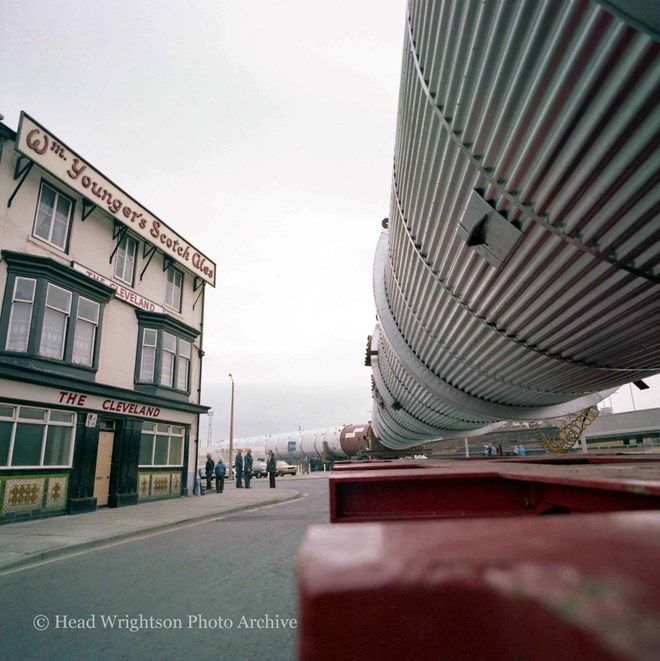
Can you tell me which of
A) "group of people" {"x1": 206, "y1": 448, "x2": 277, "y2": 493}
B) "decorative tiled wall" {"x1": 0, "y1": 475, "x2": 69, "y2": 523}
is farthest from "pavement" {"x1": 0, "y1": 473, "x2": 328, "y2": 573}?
"group of people" {"x1": 206, "y1": 448, "x2": 277, "y2": 493}

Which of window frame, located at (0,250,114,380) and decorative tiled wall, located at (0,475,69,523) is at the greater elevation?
window frame, located at (0,250,114,380)

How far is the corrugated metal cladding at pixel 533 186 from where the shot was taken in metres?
3.23

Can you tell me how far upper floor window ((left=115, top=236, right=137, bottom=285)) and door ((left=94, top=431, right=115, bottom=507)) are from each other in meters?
5.53

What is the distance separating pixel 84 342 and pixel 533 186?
14.4 metres

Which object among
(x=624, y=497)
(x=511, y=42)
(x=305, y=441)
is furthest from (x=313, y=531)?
(x=305, y=441)

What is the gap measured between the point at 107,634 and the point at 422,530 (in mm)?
4597

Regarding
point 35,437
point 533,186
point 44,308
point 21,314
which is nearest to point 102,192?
point 44,308

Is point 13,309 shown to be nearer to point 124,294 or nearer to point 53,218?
point 53,218

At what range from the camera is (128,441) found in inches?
638

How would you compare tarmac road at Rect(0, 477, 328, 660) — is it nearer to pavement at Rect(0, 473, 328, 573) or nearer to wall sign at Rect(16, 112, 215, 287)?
pavement at Rect(0, 473, 328, 573)

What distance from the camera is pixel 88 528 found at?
10.4 metres

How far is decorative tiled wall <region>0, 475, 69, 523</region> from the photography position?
1159 cm

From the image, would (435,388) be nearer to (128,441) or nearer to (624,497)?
(624,497)

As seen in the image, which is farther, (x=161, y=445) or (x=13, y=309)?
(x=161, y=445)
